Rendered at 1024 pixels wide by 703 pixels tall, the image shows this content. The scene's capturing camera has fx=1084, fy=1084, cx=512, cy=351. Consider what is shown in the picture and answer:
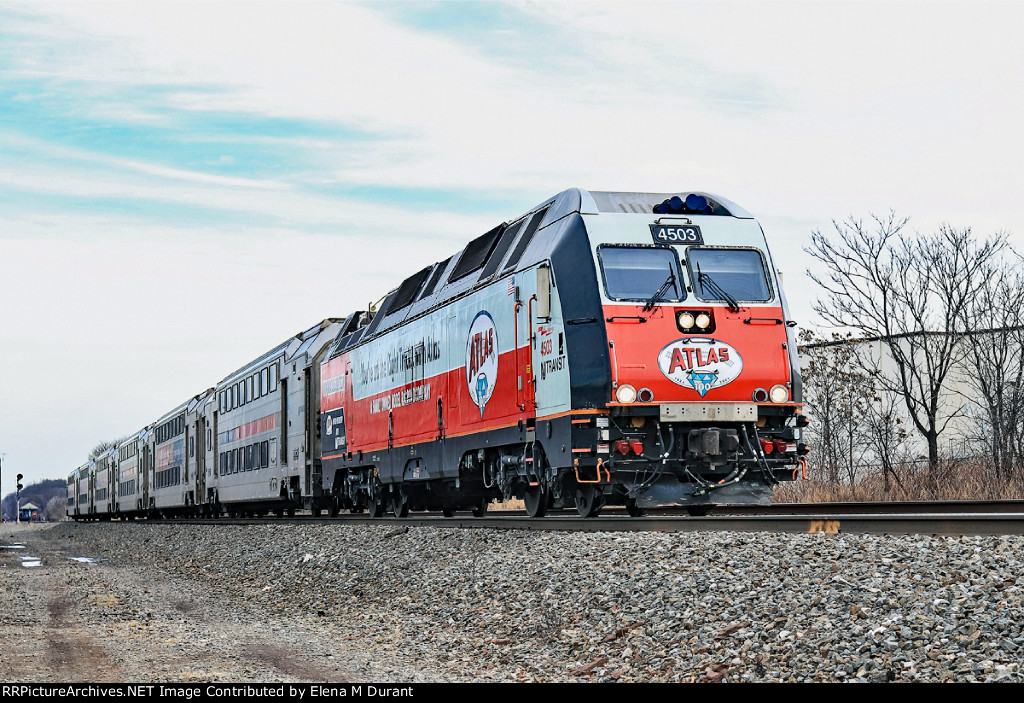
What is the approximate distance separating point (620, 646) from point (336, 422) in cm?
1531

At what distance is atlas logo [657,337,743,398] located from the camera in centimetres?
1211

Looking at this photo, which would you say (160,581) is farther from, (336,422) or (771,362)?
(771,362)

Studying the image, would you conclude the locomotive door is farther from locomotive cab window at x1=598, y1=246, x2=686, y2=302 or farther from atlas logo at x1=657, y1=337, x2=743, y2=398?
atlas logo at x1=657, y1=337, x2=743, y2=398

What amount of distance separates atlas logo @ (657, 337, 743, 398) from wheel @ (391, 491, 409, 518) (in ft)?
29.0

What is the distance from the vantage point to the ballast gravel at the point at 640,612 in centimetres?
625

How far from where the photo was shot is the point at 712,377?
39.9 feet

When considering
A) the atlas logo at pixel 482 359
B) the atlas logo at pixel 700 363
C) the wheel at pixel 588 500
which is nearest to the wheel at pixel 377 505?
the atlas logo at pixel 482 359

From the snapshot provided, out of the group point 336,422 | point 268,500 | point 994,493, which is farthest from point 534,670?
point 268,500

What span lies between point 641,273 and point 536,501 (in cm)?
352

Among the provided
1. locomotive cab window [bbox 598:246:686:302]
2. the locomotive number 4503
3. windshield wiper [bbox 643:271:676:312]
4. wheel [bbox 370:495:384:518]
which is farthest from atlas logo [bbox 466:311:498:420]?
wheel [bbox 370:495:384:518]

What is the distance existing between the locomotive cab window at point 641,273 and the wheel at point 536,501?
2.92 meters

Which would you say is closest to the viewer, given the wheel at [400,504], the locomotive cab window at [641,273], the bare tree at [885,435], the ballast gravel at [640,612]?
the ballast gravel at [640,612]

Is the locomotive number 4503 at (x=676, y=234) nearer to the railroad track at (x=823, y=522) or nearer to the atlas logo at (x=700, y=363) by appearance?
the atlas logo at (x=700, y=363)

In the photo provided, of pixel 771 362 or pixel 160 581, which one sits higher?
pixel 771 362
